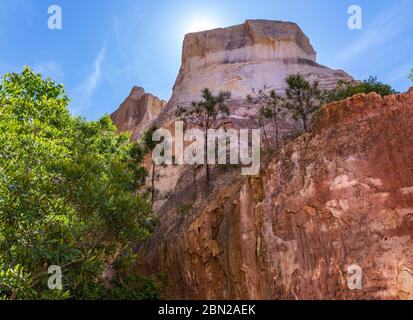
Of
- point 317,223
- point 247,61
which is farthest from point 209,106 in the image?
point 247,61

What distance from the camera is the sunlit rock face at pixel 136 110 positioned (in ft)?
256

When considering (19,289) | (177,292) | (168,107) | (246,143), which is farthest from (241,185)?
(168,107)

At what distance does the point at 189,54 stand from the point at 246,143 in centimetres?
3435

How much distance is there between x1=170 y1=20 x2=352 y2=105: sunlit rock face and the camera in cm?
6369

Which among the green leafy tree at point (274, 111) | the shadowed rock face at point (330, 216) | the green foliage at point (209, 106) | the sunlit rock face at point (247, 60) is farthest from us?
the sunlit rock face at point (247, 60)

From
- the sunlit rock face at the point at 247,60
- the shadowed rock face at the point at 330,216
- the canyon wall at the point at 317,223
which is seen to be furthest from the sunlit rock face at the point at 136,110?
the shadowed rock face at the point at 330,216

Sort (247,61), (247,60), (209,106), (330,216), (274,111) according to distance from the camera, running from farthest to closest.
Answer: (247,60), (247,61), (274,111), (209,106), (330,216)

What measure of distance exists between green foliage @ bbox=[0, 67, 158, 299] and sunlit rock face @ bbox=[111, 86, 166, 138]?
58.1 metres

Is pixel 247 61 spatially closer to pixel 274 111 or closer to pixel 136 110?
pixel 136 110

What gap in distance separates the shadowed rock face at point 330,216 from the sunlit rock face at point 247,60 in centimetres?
4058

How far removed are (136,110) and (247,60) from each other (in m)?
23.8

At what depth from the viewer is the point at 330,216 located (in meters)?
17.3

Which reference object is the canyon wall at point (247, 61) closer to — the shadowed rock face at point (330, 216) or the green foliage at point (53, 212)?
the shadowed rock face at point (330, 216)

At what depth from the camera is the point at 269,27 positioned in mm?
73688
